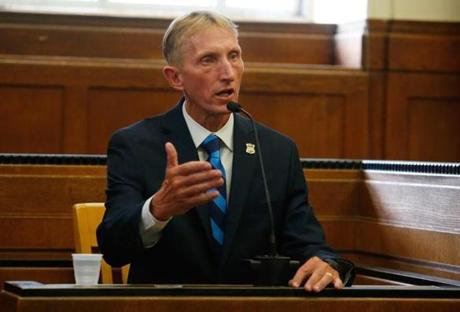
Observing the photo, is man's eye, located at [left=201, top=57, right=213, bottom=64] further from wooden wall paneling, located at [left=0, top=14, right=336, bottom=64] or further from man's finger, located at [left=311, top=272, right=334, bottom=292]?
wooden wall paneling, located at [left=0, top=14, right=336, bottom=64]

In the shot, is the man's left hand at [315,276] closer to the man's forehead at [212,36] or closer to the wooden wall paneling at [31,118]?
the man's forehead at [212,36]

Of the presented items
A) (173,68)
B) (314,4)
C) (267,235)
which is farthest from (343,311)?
(314,4)

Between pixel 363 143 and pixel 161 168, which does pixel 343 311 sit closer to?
pixel 161 168

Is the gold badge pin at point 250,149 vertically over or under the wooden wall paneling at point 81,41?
under

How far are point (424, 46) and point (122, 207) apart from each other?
435cm

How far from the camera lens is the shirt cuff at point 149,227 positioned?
10.7 feet

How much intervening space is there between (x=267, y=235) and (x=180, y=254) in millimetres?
272

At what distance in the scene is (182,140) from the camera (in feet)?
11.9

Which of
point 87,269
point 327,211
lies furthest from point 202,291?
point 327,211

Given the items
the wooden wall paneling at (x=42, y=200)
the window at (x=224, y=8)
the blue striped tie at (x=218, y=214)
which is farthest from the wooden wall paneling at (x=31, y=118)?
the blue striped tie at (x=218, y=214)

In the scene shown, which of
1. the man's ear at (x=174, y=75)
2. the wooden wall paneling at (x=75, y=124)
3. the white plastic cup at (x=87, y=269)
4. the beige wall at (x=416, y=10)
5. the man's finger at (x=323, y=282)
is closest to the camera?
the man's finger at (x=323, y=282)

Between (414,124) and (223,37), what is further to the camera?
(414,124)

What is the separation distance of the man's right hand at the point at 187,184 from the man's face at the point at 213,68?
567 mm

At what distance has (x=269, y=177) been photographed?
367cm
